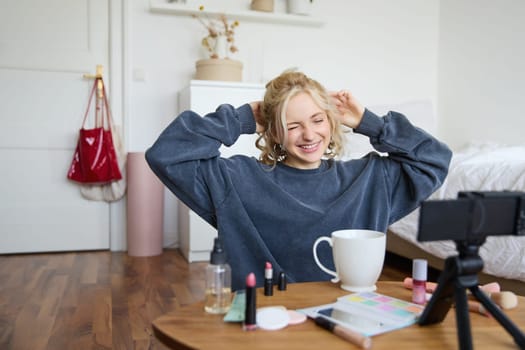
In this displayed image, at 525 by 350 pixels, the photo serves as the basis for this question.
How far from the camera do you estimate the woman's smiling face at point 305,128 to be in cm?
108

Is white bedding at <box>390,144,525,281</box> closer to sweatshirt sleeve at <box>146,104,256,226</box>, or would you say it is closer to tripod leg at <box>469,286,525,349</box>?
sweatshirt sleeve at <box>146,104,256,226</box>

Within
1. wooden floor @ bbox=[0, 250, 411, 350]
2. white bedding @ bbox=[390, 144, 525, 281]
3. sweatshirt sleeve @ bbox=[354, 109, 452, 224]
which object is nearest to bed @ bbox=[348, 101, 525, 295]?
white bedding @ bbox=[390, 144, 525, 281]

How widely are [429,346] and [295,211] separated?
1.63ft

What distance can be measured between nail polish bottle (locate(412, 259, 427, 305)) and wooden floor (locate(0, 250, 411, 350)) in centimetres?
113

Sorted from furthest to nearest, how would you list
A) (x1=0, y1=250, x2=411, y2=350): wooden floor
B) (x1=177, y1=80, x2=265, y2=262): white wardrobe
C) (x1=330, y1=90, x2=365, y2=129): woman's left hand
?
(x1=177, y1=80, x2=265, y2=262): white wardrobe → (x1=0, y1=250, x2=411, y2=350): wooden floor → (x1=330, y1=90, x2=365, y2=129): woman's left hand

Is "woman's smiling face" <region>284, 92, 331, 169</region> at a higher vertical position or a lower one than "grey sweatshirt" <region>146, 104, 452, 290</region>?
higher

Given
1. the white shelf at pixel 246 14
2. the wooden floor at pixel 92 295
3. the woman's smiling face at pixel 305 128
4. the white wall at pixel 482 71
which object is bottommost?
the wooden floor at pixel 92 295

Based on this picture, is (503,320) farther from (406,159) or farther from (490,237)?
(490,237)

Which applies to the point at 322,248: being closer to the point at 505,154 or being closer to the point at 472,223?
the point at 472,223

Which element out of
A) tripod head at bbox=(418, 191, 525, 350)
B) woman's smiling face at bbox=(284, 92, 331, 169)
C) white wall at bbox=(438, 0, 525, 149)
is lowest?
tripod head at bbox=(418, 191, 525, 350)

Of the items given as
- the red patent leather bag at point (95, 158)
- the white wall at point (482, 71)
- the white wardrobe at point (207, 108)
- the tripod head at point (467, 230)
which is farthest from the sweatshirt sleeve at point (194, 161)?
the white wall at point (482, 71)

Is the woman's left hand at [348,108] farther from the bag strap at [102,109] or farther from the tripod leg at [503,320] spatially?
the bag strap at [102,109]

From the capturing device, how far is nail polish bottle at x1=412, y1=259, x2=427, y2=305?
702 millimetres

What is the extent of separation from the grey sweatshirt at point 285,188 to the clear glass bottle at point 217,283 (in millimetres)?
293
